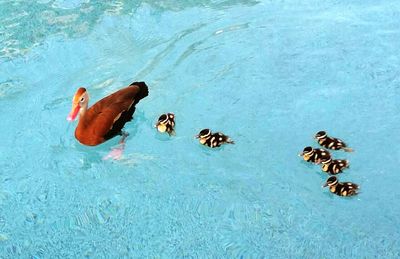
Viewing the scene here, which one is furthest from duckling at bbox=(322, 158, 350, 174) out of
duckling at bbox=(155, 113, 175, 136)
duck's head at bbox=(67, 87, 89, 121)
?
duck's head at bbox=(67, 87, 89, 121)

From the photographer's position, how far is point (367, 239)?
3.95 meters

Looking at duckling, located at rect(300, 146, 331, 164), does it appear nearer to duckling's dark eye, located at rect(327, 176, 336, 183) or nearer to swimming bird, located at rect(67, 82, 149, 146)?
duckling's dark eye, located at rect(327, 176, 336, 183)

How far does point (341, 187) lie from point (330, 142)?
49 centimetres

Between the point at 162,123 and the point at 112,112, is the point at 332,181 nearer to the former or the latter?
the point at 162,123

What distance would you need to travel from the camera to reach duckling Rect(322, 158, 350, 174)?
4355 mm

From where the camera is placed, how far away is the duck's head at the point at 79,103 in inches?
182

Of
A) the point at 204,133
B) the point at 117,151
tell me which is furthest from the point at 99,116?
the point at 204,133

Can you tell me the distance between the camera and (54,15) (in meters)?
7.04

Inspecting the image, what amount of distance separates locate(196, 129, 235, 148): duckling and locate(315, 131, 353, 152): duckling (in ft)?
2.50

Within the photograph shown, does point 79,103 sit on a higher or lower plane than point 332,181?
higher

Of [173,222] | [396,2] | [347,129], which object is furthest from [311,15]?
[173,222]

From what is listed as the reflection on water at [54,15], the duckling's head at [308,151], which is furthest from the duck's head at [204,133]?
the reflection on water at [54,15]

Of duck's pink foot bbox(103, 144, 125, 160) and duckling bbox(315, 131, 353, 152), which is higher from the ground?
duck's pink foot bbox(103, 144, 125, 160)

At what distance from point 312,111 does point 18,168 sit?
2.60 meters
